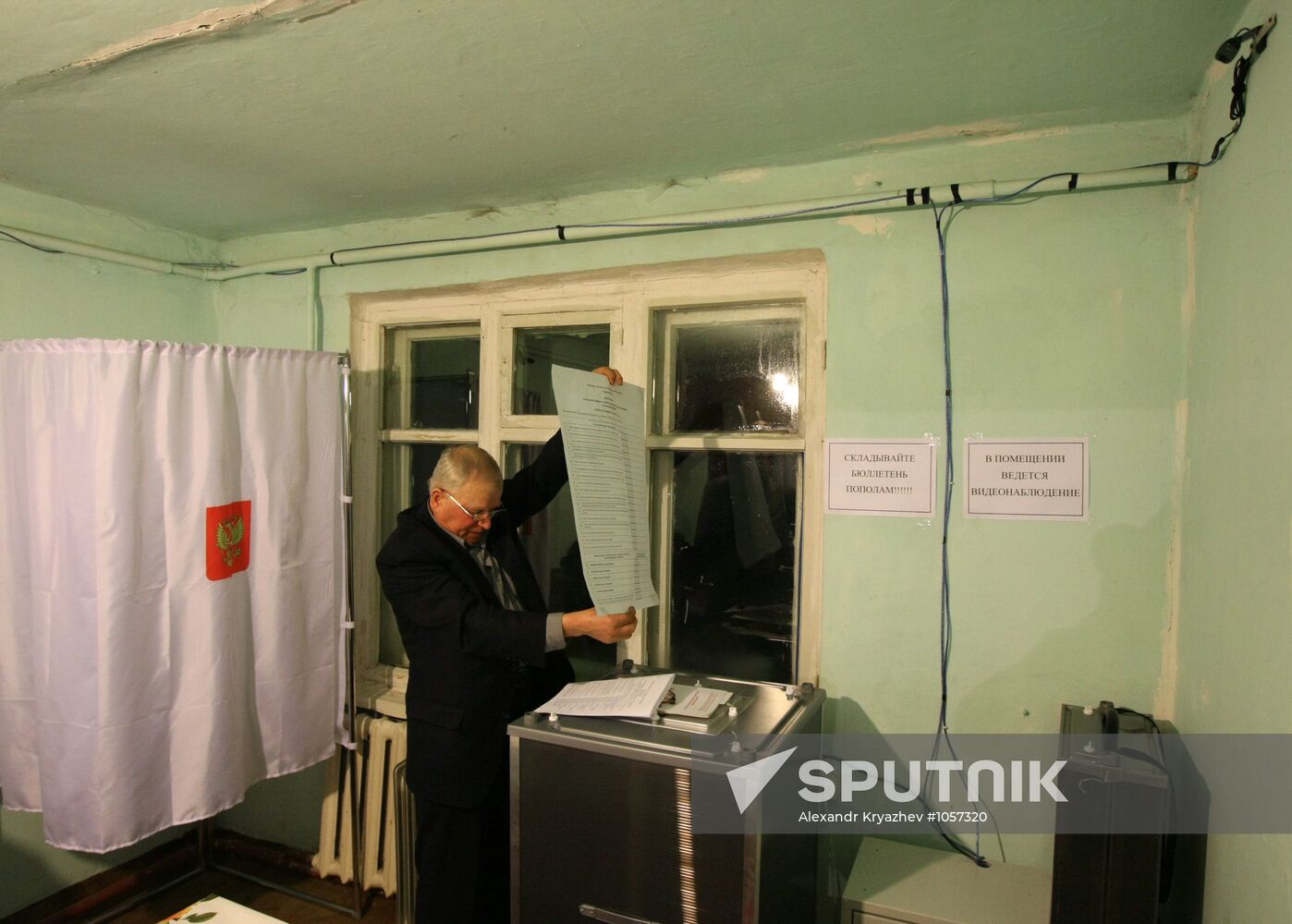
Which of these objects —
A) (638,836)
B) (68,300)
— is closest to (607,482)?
(638,836)

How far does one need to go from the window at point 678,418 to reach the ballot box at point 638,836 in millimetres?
522

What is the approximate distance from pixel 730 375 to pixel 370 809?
1899mm

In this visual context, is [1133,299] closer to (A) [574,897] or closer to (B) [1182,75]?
(B) [1182,75]

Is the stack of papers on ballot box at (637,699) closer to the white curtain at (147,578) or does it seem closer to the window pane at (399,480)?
the white curtain at (147,578)

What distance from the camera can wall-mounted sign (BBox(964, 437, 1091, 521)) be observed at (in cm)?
176

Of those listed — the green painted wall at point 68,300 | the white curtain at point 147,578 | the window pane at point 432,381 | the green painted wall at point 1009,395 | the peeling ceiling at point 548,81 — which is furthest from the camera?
the window pane at point 432,381

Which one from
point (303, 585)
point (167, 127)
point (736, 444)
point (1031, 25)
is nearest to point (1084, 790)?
point (736, 444)

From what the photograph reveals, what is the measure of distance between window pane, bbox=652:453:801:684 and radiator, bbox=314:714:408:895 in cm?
100

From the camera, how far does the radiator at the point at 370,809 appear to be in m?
2.51

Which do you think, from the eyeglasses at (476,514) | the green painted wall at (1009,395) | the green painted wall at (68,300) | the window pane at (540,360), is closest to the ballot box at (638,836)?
the green painted wall at (1009,395)

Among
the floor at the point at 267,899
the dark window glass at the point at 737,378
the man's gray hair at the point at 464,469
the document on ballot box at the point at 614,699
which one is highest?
the dark window glass at the point at 737,378

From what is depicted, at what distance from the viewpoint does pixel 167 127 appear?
1856 mm

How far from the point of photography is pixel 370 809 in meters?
2.54

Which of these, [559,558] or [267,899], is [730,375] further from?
[267,899]
